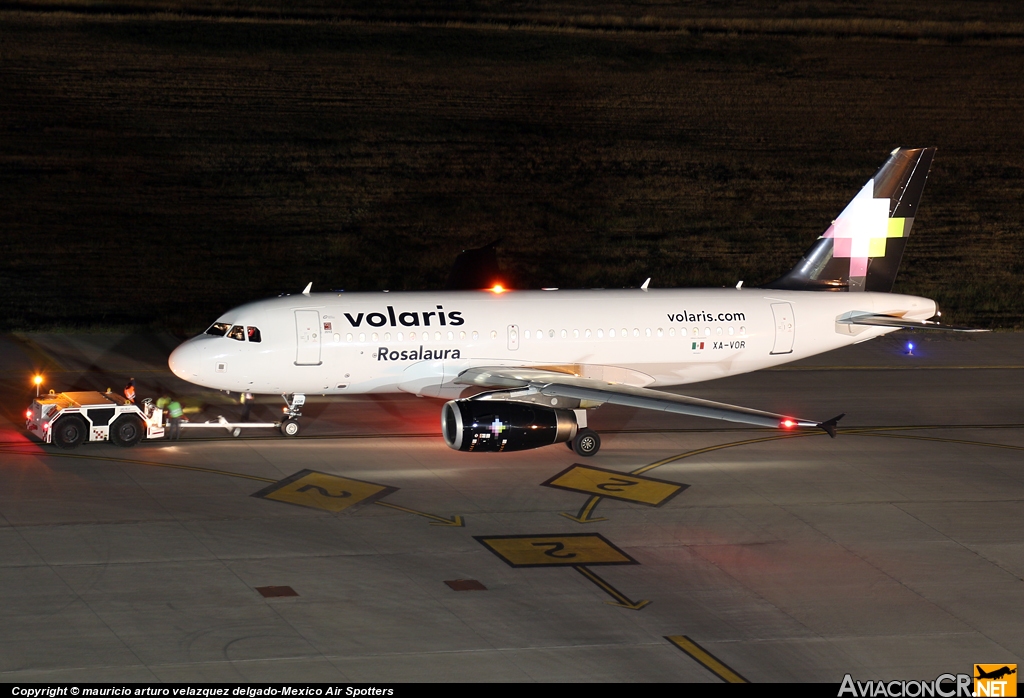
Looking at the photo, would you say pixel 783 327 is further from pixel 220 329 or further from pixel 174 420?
pixel 174 420

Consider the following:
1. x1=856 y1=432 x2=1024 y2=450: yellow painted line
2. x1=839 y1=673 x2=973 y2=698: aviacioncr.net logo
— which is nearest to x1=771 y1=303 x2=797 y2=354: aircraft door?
x1=856 y1=432 x2=1024 y2=450: yellow painted line

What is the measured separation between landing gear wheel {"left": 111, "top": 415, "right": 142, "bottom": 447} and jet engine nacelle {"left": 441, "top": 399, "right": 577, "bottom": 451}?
8.15 m

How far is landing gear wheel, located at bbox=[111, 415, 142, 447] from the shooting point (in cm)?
3394

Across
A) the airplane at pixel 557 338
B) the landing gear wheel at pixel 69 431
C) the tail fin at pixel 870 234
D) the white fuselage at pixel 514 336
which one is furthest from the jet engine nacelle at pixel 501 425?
the tail fin at pixel 870 234

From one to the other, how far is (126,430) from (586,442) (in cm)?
1202

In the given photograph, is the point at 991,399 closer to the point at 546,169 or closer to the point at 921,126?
the point at 546,169

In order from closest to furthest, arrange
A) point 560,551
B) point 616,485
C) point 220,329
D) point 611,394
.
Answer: point 560,551 → point 616,485 → point 611,394 → point 220,329

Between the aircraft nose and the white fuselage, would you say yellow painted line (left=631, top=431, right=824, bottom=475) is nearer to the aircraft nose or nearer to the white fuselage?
the white fuselage

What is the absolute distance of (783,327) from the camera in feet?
124

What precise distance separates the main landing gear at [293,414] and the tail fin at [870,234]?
15.0 meters

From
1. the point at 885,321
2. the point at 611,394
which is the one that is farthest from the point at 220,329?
the point at 885,321

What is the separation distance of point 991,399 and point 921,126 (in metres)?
55.1

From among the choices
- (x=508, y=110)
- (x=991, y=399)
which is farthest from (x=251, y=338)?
(x=508, y=110)

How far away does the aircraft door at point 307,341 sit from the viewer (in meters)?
34.6
